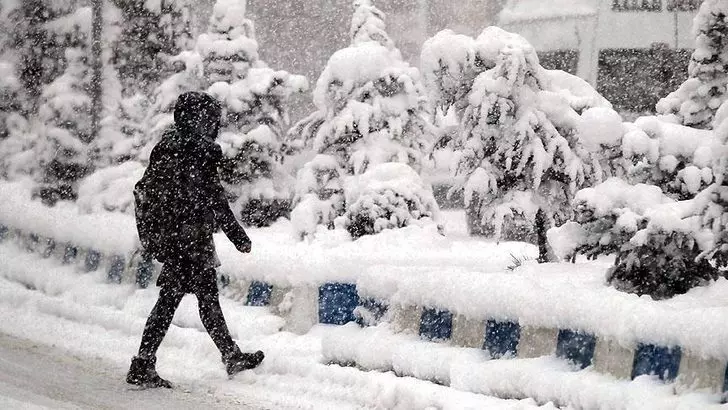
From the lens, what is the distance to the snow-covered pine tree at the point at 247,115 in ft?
51.1

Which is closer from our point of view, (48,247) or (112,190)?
(48,247)

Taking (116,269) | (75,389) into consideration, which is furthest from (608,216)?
(116,269)

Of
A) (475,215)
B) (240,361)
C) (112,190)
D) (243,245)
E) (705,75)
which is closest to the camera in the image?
(243,245)

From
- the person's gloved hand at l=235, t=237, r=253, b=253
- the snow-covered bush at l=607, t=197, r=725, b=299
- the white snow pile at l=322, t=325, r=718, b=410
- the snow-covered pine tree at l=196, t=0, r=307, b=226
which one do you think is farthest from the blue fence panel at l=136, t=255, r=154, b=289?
the snow-covered bush at l=607, t=197, r=725, b=299

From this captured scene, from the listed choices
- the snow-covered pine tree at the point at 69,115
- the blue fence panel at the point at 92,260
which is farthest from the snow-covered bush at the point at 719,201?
the snow-covered pine tree at the point at 69,115

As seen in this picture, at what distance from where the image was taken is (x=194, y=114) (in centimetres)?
801

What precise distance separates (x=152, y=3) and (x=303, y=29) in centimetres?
1585

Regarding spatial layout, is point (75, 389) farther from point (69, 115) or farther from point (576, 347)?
point (69, 115)

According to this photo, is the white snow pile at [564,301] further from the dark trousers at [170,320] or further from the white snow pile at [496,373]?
the dark trousers at [170,320]

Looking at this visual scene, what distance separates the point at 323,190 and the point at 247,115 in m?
3.10

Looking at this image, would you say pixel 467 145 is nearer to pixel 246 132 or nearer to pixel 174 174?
pixel 174 174

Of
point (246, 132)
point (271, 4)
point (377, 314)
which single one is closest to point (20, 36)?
point (246, 132)

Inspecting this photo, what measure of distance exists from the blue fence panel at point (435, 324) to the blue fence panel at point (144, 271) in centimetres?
435

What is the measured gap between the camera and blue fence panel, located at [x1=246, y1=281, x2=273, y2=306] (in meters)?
9.71
